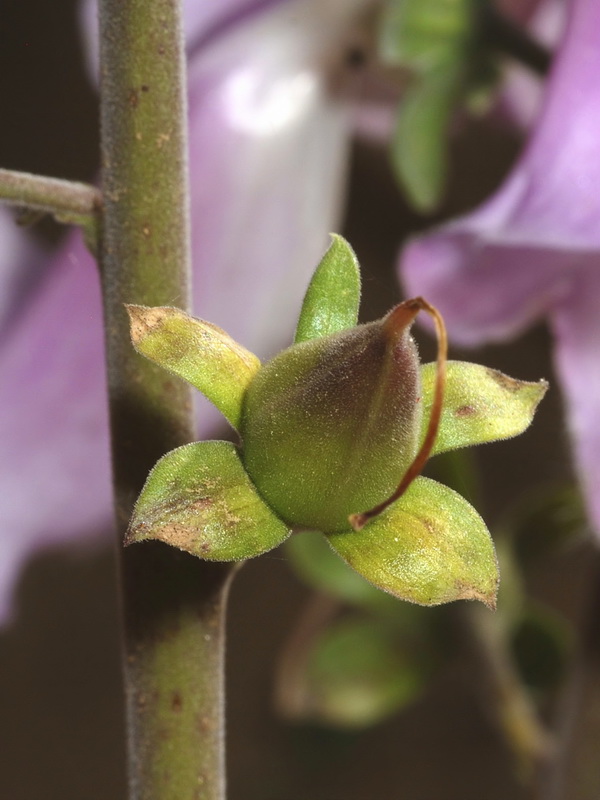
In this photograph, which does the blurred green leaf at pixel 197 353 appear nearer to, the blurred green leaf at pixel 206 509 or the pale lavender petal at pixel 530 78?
the blurred green leaf at pixel 206 509

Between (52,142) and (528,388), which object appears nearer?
(528,388)

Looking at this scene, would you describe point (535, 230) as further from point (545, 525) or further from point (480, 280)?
point (545, 525)

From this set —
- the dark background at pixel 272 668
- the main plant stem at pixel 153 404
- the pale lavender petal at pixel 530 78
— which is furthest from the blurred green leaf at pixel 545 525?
the main plant stem at pixel 153 404

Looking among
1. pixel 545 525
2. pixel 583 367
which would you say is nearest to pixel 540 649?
pixel 545 525

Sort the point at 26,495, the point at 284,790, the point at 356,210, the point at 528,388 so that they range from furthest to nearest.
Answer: the point at 284,790, the point at 356,210, the point at 26,495, the point at 528,388

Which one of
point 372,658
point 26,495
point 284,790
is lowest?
point 284,790

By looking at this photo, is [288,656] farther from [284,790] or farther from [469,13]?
[469,13]

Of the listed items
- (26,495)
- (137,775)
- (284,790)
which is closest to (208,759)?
(137,775)
